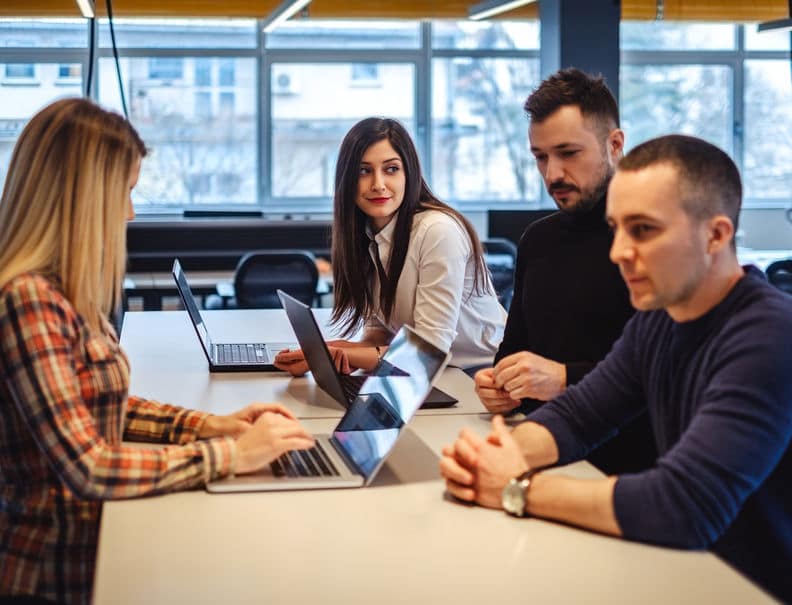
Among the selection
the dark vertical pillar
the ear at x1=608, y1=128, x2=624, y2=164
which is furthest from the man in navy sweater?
the dark vertical pillar

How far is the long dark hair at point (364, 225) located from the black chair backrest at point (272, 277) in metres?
2.73

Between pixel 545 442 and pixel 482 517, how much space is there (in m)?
0.26

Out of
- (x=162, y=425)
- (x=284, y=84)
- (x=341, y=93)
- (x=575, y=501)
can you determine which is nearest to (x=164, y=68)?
(x=284, y=84)

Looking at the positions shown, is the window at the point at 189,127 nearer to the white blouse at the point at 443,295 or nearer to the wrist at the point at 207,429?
the white blouse at the point at 443,295

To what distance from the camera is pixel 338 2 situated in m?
9.05

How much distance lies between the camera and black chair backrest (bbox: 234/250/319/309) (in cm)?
581

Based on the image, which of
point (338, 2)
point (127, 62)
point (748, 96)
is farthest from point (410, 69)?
point (748, 96)

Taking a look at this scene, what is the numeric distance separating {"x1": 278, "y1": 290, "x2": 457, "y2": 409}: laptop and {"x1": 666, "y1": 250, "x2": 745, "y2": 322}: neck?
0.87 meters

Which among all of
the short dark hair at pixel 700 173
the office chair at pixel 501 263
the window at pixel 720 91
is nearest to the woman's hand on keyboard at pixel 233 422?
the short dark hair at pixel 700 173

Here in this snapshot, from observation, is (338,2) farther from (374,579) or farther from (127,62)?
(374,579)

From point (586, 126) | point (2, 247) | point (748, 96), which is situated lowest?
point (2, 247)

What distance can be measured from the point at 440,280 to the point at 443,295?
0.04 meters

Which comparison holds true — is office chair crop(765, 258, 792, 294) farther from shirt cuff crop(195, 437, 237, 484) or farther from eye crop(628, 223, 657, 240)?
shirt cuff crop(195, 437, 237, 484)

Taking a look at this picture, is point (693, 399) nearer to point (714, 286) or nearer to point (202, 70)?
point (714, 286)
